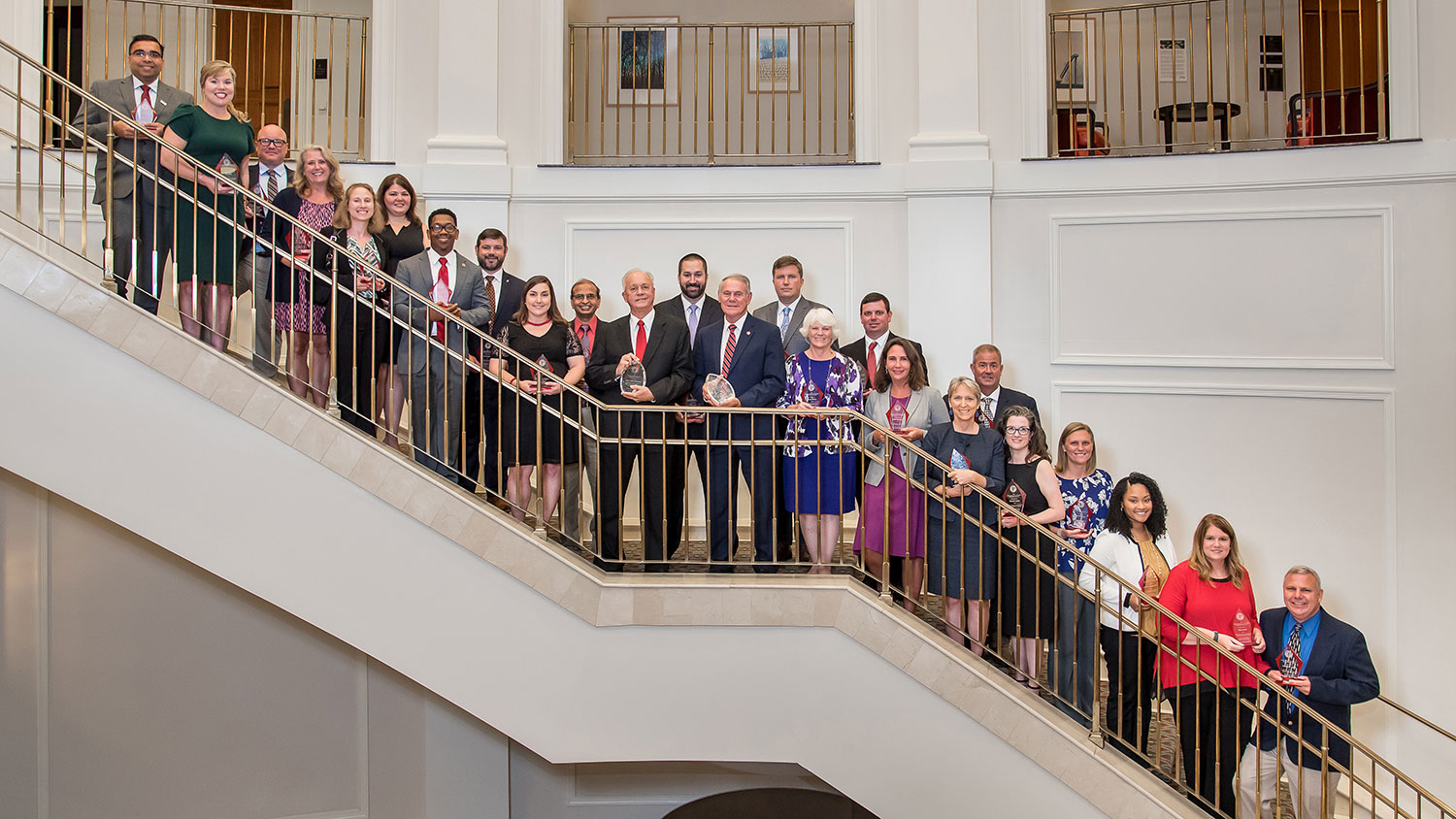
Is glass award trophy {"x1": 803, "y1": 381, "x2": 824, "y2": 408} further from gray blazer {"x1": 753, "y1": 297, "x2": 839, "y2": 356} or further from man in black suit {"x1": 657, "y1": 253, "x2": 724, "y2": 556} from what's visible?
gray blazer {"x1": 753, "y1": 297, "x2": 839, "y2": 356}

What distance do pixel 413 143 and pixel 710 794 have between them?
4.95 m

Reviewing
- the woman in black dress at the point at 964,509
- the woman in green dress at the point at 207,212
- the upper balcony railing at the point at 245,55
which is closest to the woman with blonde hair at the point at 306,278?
the woman in green dress at the point at 207,212

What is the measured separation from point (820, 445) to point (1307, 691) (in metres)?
2.23

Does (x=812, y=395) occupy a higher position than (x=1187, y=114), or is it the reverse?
(x=1187, y=114)

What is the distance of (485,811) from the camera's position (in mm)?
7535

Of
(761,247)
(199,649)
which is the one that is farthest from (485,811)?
(761,247)

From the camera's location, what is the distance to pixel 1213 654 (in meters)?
4.61

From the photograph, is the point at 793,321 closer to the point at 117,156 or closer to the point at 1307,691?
the point at 1307,691

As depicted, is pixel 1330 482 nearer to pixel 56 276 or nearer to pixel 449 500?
pixel 449 500

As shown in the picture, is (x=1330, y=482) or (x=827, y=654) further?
(x=1330, y=482)

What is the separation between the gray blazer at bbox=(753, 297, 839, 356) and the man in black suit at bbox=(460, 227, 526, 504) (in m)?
1.24

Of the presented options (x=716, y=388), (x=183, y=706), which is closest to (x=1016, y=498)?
(x=716, y=388)

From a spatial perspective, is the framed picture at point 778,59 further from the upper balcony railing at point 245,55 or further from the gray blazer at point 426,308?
the gray blazer at point 426,308

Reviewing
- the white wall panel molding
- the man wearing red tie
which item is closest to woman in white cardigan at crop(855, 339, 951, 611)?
the man wearing red tie
